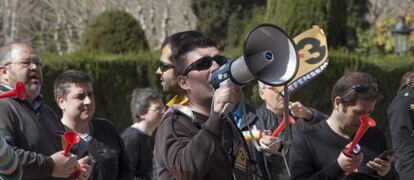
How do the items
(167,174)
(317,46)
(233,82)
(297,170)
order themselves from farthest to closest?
(317,46) → (297,170) → (167,174) → (233,82)

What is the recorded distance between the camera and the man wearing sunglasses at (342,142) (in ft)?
19.5

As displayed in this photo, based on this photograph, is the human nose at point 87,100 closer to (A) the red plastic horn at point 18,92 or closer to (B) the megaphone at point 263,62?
(A) the red plastic horn at point 18,92

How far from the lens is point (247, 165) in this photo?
16.0ft

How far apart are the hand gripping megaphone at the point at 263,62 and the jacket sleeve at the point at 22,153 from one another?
170 cm

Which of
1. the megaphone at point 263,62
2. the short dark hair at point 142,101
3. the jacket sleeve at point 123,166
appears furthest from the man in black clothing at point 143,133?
the megaphone at point 263,62

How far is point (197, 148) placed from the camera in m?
4.48

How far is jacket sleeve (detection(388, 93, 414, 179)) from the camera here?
23.2ft

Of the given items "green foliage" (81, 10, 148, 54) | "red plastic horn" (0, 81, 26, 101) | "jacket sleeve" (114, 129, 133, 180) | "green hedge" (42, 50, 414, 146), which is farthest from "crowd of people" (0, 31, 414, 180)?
"green foliage" (81, 10, 148, 54)

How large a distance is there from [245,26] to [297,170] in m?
13.5

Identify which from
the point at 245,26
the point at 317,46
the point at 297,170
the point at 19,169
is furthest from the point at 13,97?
the point at 245,26

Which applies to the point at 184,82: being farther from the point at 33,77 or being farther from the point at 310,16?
Answer: the point at 310,16

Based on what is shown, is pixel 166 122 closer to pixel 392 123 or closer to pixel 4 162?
pixel 4 162

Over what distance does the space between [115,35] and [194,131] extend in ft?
41.6

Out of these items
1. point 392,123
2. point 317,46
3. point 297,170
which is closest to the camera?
point 297,170
